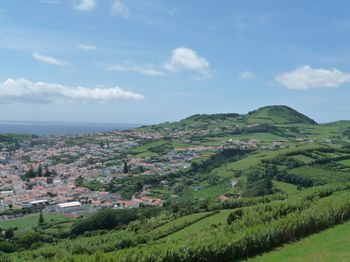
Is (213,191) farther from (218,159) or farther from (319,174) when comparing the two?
(218,159)

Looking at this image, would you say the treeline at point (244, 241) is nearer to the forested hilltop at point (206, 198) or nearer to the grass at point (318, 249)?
the forested hilltop at point (206, 198)

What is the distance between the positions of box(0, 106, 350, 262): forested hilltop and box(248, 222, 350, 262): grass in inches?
6.1

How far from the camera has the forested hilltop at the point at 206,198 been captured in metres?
19.9

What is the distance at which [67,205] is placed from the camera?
68.6 m

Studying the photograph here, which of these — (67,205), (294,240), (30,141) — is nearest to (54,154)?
(30,141)

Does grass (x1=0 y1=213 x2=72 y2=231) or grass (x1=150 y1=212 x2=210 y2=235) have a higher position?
grass (x1=150 y1=212 x2=210 y2=235)

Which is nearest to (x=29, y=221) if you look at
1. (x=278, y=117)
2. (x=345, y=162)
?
(x=345, y=162)

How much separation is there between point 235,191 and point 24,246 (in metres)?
35.8

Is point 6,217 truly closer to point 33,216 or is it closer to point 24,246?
point 33,216

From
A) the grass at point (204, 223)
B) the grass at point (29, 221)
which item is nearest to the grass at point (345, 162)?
the grass at point (204, 223)

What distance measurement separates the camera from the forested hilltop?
65.4 ft

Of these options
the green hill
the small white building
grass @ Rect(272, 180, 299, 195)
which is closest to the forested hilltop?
grass @ Rect(272, 180, 299, 195)

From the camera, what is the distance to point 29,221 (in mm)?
→ 61125

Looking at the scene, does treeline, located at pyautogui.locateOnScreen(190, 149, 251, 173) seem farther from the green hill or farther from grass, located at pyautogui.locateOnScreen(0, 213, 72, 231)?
the green hill
